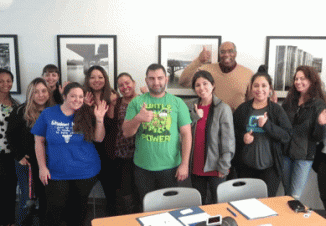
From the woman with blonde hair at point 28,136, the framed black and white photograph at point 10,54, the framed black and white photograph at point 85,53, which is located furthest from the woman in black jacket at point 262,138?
the framed black and white photograph at point 10,54

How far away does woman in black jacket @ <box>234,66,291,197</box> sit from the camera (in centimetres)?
241

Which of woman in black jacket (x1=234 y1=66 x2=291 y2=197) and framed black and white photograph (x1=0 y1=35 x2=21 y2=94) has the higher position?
framed black and white photograph (x1=0 y1=35 x2=21 y2=94)

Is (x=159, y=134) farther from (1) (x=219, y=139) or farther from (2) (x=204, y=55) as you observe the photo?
(2) (x=204, y=55)

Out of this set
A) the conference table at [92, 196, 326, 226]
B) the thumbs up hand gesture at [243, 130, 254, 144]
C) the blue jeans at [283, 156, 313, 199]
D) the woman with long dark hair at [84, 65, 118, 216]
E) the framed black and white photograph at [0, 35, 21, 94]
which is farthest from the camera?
the framed black and white photograph at [0, 35, 21, 94]

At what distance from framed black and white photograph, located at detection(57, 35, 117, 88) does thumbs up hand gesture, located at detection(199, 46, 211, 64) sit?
3.43 ft

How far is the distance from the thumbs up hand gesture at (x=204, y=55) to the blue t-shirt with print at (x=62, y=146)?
68.0 inches

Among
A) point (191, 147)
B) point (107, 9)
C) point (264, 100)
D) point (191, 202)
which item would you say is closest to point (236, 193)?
point (191, 202)

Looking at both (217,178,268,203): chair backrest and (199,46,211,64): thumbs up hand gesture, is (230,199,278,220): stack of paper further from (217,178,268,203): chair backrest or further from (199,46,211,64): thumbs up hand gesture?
(199,46,211,64): thumbs up hand gesture

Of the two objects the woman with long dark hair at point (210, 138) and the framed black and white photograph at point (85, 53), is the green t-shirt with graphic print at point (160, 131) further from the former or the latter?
the framed black and white photograph at point (85, 53)

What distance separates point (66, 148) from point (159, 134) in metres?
0.77

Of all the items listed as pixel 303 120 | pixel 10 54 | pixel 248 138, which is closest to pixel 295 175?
pixel 303 120

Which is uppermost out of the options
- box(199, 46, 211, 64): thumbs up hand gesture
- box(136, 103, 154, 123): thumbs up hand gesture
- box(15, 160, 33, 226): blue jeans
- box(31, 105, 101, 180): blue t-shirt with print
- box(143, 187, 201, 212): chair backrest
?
box(199, 46, 211, 64): thumbs up hand gesture

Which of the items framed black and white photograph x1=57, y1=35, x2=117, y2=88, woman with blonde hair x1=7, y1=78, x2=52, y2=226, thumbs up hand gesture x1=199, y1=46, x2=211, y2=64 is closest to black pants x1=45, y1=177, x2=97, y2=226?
woman with blonde hair x1=7, y1=78, x2=52, y2=226

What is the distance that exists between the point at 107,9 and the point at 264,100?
2143mm
